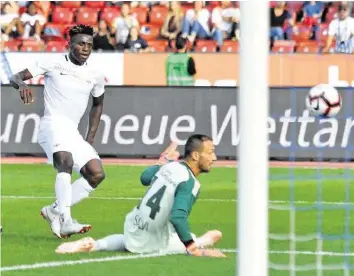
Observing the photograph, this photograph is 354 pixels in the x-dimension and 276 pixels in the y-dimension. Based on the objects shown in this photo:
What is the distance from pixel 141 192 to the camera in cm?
1648

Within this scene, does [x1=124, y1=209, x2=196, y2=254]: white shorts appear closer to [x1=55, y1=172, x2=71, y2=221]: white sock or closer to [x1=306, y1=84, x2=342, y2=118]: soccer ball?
[x1=55, y1=172, x2=71, y2=221]: white sock

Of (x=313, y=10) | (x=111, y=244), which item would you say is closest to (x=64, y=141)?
(x=111, y=244)

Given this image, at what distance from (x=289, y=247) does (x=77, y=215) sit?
11.1ft

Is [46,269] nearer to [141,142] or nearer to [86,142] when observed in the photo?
[86,142]

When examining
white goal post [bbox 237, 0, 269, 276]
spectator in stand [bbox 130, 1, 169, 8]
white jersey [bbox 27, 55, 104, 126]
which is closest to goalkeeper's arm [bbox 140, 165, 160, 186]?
white jersey [bbox 27, 55, 104, 126]

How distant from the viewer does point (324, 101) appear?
1220 centimetres

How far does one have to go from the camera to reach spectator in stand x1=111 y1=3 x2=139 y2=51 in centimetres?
2466

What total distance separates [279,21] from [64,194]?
10585mm

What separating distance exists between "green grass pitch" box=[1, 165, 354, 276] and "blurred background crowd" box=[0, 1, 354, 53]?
402 centimetres

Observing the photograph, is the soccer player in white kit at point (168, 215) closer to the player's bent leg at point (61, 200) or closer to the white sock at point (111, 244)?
the white sock at point (111, 244)

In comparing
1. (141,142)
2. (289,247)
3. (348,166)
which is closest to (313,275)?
(289,247)

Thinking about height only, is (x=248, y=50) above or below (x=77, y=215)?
above

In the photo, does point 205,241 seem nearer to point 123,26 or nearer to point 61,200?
point 61,200

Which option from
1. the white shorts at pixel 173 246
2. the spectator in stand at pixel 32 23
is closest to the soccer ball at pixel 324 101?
the white shorts at pixel 173 246
